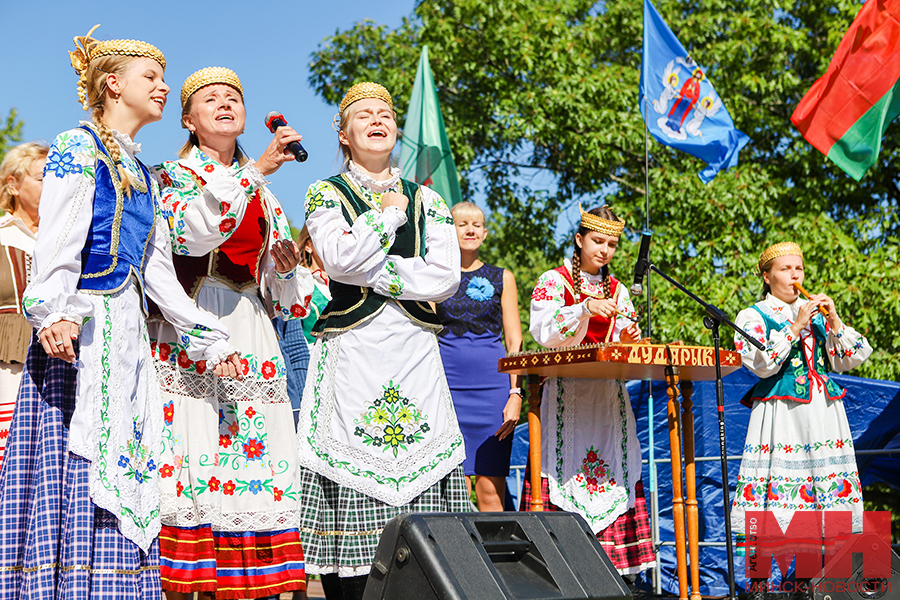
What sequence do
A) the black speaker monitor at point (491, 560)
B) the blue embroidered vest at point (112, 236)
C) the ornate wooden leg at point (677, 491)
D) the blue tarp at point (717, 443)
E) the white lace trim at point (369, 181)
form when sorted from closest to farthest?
1. the black speaker monitor at point (491, 560)
2. the blue embroidered vest at point (112, 236)
3. the white lace trim at point (369, 181)
4. the ornate wooden leg at point (677, 491)
5. the blue tarp at point (717, 443)

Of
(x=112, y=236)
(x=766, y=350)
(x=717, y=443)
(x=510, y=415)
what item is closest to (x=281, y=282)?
(x=112, y=236)

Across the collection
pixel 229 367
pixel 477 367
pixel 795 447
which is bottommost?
pixel 795 447

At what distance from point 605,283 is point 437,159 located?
4462mm

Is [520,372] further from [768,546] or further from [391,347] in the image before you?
[768,546]

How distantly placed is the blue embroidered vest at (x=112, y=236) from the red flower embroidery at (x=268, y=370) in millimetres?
559

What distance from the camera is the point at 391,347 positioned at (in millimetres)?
3311

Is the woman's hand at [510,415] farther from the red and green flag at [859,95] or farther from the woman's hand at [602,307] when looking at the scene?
the red and green flag at [859,95]

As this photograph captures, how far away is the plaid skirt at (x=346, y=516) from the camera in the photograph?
3.16 meters

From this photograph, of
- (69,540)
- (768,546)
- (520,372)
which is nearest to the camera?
(69,540)

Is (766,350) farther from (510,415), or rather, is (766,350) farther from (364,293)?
(364,293)

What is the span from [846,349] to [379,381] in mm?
2763

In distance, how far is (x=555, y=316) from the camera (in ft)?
14.3

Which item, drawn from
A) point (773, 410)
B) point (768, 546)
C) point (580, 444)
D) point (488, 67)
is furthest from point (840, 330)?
point (488, 67)

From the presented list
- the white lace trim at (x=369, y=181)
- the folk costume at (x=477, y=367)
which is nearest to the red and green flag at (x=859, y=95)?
the folk costume at (x=477, y=367)
